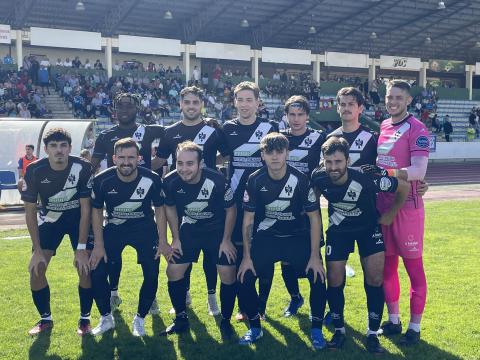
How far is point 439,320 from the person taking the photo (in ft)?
19.3

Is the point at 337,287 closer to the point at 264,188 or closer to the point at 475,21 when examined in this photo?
the point at 264,188

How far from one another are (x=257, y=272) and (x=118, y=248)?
1463mm

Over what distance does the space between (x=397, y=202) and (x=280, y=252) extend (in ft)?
3.97

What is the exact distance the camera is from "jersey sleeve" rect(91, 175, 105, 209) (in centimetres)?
545

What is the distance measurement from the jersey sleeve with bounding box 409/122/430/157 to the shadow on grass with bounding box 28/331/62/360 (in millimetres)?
3853

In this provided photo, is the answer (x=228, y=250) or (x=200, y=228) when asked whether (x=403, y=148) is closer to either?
(x=228, y=250)

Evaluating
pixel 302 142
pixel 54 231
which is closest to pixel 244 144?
pixel 302 142

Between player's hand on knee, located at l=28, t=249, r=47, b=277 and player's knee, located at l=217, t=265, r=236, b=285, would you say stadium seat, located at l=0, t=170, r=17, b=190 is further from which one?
player's knee, located at l=217, t=265, r=236, b=285

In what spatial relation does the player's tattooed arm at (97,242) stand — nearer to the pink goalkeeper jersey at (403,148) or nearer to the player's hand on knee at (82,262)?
the player's hand on knee at (82,262)

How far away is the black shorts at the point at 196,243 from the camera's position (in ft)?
17.9

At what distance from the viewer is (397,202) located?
16.4 feet

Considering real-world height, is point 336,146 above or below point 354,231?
above

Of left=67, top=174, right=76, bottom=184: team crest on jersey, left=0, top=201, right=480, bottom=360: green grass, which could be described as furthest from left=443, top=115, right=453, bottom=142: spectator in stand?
left=67, top=174, right=76, bottom=184: team crest on jersey

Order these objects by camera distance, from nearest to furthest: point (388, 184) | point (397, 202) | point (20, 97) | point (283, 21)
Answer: point (388, 184), point (397, 202), point (20, 97), point (283, 21)
